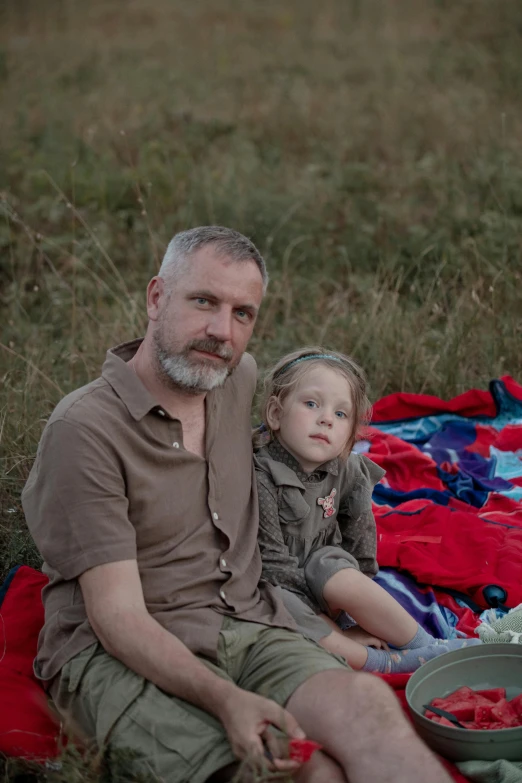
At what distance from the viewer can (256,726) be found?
2510 millimetres

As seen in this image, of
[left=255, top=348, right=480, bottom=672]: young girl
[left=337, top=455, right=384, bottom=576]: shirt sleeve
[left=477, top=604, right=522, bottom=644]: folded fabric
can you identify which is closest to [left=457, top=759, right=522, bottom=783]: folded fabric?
[left=255, top=348, right=480, bottom=672]: young girl

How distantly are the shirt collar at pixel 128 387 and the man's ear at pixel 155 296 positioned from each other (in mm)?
191

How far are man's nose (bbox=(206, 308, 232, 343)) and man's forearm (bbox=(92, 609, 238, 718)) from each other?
0.92 meters

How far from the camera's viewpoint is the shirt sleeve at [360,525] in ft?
12.1

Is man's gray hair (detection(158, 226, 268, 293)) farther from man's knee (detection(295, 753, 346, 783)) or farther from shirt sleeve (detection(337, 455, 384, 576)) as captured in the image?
man's knee (detection(295, 753, 346, 783))

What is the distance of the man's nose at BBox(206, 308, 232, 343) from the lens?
10.3ft

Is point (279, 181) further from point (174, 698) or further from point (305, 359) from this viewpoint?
point (174, 698)

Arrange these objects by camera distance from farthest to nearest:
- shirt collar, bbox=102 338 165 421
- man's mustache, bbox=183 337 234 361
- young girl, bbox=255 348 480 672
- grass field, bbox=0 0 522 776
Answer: grass field, bbox=0 0 522 776
young girl, bbox=255 348 480 672
man's mustache, bbox=183 337 234 361
shirt collar, bbox=102 338 165 421

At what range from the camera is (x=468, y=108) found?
31.9 feet

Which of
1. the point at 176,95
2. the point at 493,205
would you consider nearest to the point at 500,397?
the point at 493,205

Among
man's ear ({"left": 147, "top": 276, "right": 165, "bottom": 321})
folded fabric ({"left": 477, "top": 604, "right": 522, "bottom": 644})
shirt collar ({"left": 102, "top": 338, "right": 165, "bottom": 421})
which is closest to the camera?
shirt collar ({"left": 102, "top": 338, "right": 165, "bottom": 421})

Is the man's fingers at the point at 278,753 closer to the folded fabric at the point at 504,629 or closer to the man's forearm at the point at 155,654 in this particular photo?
the man's forearm at the point at 155,654

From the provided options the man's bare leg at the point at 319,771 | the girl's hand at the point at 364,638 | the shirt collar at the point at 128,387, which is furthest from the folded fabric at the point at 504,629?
the shirt collar at the point at 128,387

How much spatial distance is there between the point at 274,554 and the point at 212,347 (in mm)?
805
